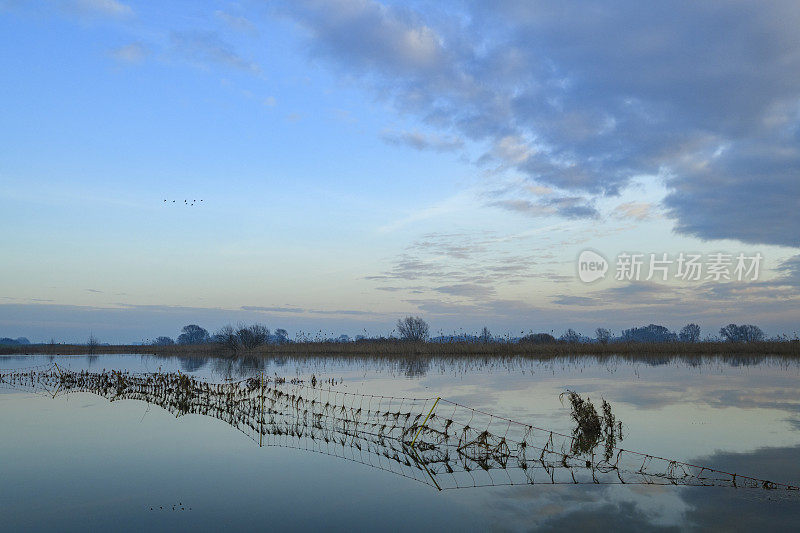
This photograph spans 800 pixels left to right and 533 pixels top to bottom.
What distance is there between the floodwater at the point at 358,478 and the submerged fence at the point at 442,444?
0.29ft

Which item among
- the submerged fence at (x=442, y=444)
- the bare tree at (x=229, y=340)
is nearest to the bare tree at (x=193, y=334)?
the bare tree at (x=229, y=340)

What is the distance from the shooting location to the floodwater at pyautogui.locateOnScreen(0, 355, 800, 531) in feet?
23.2

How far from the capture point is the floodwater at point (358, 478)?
23.2 ft

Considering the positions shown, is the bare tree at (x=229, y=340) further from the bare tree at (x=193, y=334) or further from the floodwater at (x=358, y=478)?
the bare tree at (x=193, y=334)

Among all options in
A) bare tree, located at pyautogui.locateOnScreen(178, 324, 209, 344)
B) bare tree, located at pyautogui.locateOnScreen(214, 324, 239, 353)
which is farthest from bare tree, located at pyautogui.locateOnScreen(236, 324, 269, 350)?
bare tree, located at pyautogui.locateOnScreen(178, 324, 209, 344)

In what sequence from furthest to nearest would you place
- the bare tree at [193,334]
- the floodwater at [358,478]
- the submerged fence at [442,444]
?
1. the bare tree at [193,334]
2. the submerged fence at [442,444]
3. the floodwater at [358,478]

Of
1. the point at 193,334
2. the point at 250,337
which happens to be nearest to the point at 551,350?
the point at 250,337

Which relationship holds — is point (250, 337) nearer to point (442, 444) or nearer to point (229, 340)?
point (229, 340)

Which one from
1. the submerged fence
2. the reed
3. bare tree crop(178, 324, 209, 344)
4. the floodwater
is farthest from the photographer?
bare tree crop(178, 324, 209, 344)

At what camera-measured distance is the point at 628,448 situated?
11.0 metres

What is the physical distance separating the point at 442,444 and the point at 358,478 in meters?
2.84

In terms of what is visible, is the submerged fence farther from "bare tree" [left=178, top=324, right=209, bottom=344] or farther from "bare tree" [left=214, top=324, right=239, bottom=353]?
"bare tree" [left=178, top=324, right=209, bottom=344]

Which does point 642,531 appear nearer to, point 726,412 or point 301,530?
point 301,530

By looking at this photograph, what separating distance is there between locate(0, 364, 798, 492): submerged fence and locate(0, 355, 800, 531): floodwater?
9 cm
